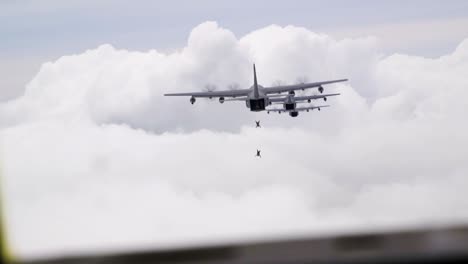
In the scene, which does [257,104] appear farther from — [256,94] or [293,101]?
[293,101]

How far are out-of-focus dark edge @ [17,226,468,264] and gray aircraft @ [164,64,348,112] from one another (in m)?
29.2

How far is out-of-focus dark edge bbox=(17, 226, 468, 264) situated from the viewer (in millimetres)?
1374

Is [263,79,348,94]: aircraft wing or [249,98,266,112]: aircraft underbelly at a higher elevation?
[263,79,348,94]: aircraft wing

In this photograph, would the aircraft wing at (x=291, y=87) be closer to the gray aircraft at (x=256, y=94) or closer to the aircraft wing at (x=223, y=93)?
the gray aircraft at (x=256, y=94)

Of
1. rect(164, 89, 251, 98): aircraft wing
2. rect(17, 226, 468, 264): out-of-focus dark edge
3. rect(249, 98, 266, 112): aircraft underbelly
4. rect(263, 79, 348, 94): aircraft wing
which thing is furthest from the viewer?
rect(263, 79, 348, 94): aircraft wing

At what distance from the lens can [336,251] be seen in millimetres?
1405

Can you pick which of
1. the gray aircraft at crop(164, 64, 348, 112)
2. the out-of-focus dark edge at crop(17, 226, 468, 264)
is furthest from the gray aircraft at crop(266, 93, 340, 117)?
the out-of-focus dark edge at crop(17, 226, 468, 264)

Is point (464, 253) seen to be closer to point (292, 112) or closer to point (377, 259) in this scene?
point (377, 259)

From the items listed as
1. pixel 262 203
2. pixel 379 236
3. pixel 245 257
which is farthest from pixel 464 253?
pixel 262 203

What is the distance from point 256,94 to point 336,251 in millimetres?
31533

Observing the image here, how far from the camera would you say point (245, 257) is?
140 centimetres

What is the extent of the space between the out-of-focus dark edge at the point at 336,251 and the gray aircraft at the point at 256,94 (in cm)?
2922

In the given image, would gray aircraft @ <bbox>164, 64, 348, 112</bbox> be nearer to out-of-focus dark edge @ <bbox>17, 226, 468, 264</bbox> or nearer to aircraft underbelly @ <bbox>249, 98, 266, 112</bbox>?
aircraft underbelly @ <bbox>249, 98, 266, 112</bbox>

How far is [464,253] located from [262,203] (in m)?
47.6
